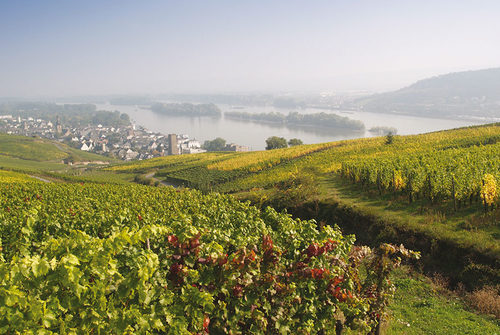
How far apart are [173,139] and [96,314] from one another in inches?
4927

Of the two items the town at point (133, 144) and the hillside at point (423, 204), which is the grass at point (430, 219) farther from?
the town at point (133, 144)

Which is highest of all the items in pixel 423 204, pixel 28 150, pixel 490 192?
pixel 490 192

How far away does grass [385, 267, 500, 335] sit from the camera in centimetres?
682

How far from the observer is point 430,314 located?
24.7ft

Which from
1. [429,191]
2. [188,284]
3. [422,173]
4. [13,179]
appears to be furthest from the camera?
[13,179]

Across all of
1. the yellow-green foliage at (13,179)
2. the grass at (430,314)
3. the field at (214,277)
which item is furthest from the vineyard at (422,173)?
the yellow-green foliage at (13,179)

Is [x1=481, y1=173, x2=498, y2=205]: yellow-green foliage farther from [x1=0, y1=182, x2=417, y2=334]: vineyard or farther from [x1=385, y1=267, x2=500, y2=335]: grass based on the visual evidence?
[x1=0, y1=182, x2=417, y2=334]: vineyard

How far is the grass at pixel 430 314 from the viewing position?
6.82 meters

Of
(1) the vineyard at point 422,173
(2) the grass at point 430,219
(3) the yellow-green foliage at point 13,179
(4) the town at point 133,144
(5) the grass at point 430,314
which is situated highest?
(1) the vineyard at point 422,173

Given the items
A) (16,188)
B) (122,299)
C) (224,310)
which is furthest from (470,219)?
(16,188)

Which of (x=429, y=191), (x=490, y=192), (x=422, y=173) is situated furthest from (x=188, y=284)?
(x=422, y=173)

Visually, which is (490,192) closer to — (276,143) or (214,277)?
(214,277)

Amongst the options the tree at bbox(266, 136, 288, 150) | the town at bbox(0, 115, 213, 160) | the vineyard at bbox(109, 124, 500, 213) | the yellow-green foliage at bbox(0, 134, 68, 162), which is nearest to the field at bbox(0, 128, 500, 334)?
the vineyard at bbox(109, 124, 500, 213)

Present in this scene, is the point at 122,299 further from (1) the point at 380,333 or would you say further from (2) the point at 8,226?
(2) the point at 8,226
